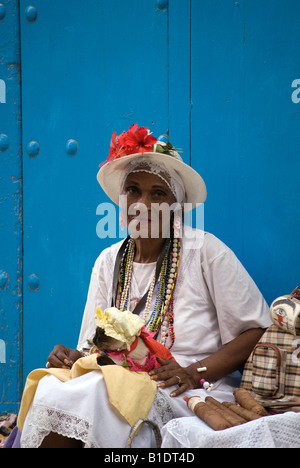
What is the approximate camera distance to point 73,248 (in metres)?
3.67

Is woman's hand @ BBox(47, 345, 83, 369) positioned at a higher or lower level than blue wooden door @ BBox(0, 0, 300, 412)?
lower

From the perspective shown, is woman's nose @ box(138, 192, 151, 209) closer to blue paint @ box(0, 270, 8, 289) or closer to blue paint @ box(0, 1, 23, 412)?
blue paint @ box(0, 1, 23, 412)

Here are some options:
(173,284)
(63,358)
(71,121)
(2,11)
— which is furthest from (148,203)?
(2,11)

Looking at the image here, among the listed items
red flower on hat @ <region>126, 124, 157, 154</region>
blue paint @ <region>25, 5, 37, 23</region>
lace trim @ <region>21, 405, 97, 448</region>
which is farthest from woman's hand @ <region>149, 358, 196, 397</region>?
blue paint @ <region>25, 5, 37, 23</region>

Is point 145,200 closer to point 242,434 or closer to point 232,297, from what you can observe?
point 232,297

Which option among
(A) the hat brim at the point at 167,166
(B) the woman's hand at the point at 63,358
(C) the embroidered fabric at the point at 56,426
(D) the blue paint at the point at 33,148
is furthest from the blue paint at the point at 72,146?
(C) the embroidered fabric at the point at 56,426

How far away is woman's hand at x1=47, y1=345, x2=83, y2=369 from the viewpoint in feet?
8.66

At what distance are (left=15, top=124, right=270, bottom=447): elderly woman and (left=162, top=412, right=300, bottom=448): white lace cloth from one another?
24cm

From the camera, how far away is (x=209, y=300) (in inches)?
114

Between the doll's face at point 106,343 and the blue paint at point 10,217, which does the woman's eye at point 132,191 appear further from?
the blue paint at point 10,217

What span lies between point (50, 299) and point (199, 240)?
4.14 ft

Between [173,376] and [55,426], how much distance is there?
587mm

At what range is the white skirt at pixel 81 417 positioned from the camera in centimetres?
217

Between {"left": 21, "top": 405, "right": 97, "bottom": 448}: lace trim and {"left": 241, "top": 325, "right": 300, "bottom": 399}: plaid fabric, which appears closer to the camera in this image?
{"left": 21, "top": 405, "right": 97, "bottom": 448}: lace trim
